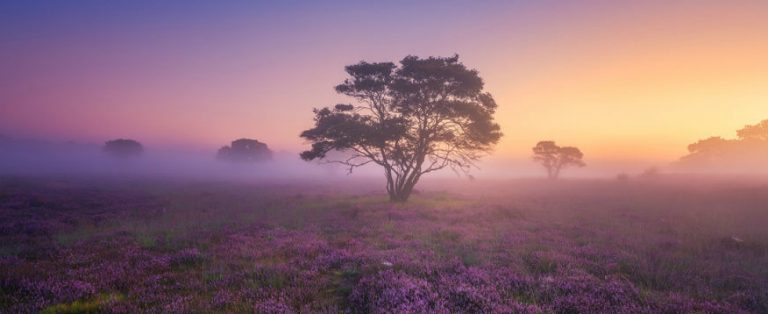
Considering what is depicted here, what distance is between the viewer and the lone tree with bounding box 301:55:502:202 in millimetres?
23062

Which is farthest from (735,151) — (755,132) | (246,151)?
(246,151)

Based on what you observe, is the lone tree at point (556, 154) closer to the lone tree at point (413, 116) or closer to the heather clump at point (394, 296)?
the lone tree at point (413, 116)

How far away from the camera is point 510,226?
1551 centimetres

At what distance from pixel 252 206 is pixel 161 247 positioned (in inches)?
569

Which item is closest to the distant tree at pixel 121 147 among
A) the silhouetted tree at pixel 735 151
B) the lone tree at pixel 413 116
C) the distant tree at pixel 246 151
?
the distant tree at pixel 246 151

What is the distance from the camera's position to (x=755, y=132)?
2876 inches

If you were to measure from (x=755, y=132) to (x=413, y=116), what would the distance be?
93430 millimetres

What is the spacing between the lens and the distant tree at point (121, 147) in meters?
128

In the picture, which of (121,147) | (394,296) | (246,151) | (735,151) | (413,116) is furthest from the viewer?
(121,147)

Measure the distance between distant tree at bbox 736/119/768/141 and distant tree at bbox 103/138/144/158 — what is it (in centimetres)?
18558

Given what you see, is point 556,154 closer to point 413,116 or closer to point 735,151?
point 735,151

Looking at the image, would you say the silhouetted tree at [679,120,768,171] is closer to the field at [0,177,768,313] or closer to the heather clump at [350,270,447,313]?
the field at [0,177,768,313]

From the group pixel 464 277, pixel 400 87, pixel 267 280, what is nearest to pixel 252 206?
pixel 400 87

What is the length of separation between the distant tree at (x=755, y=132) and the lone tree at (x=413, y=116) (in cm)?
8506
